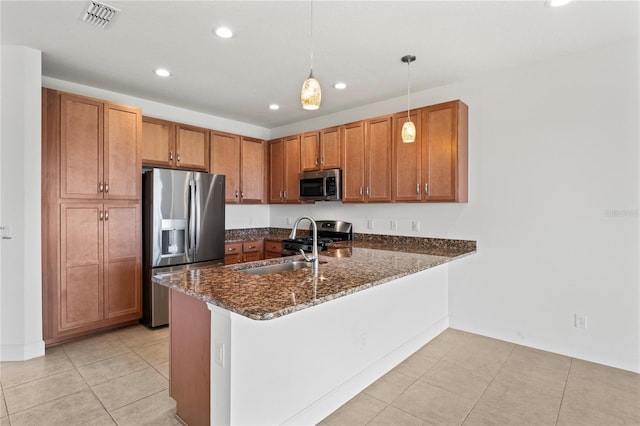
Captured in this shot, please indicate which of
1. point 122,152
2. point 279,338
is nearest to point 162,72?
point 122,152

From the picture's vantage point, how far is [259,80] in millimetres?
3551

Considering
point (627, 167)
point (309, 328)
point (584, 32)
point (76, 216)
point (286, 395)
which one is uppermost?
point (584, 32)

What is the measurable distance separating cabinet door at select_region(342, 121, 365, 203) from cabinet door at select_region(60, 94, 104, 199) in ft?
8.80

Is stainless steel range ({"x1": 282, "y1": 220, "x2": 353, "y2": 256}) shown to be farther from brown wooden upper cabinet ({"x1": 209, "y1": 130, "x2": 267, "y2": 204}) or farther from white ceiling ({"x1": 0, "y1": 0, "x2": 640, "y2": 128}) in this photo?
white ceiling ({"x1": 0, "y1": 0, "x2": 640, "y2": 128})

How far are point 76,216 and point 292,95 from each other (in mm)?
2620

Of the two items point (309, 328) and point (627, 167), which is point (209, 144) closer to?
point (309, 328)

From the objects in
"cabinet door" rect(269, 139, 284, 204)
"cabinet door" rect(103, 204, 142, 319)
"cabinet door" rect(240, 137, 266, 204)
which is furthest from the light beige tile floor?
"cabinet door" rect(269, 139, 284, 204)

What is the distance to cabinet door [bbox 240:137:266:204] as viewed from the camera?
16.3 ft

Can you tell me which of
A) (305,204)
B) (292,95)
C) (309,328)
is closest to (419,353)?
(309,328)

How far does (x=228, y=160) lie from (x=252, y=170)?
43cm

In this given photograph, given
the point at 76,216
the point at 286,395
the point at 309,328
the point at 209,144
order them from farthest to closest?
1. the point at 209,144
2. the point at 76,216
3. the point at 309,328
4. the point at 286,395

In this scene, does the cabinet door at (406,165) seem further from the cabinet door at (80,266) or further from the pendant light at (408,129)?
the cabinet door at (80,266)

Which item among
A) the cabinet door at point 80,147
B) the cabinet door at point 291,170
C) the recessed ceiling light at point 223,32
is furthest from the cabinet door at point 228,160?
the recessed ceiling light at point 223,32

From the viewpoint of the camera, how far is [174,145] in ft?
13.9
